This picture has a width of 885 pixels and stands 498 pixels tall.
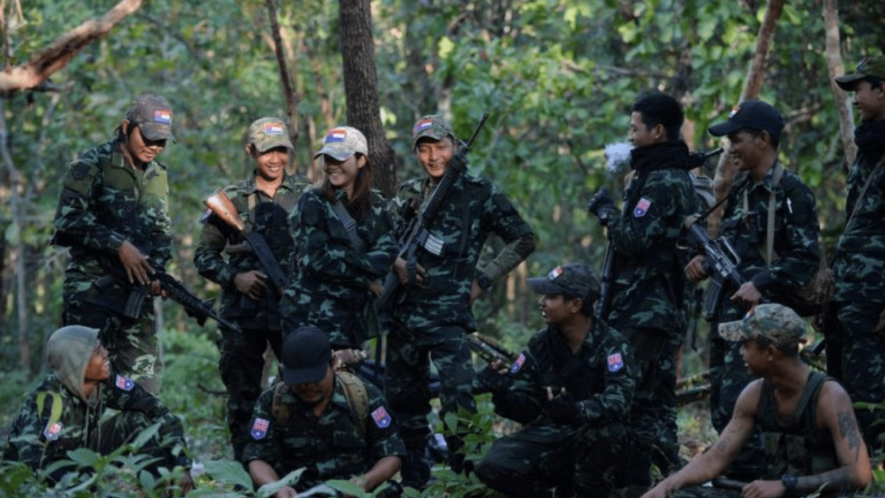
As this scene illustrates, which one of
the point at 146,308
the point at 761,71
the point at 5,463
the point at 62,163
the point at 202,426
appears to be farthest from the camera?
the point at 62,163

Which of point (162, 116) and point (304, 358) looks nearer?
point (304, 358)

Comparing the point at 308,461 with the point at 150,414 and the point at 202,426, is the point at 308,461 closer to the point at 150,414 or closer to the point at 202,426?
the point at 150,414

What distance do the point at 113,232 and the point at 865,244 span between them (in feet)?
13.4

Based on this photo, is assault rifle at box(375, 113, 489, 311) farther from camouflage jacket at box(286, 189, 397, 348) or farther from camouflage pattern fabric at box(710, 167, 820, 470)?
camouflage pattern fabric at box(710, 167, 820, 470)

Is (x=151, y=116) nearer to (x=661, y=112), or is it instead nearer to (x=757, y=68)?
(x=661, y=112)

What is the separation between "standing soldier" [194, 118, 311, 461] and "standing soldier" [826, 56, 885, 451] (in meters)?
3.17

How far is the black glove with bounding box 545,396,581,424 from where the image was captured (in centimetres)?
662

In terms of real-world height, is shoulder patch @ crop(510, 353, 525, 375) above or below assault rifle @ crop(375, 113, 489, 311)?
below

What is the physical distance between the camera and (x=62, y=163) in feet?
64.7

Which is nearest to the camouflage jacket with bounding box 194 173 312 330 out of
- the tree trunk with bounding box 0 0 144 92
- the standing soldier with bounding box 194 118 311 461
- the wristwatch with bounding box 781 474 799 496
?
the standing soldier with bounding box 194 118 311 461

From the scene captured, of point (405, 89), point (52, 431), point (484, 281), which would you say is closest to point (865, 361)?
point (484, 281)

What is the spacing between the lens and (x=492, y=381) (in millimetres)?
7086

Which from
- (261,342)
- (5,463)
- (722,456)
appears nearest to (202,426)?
(261,342)

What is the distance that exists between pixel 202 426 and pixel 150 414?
4488mm
